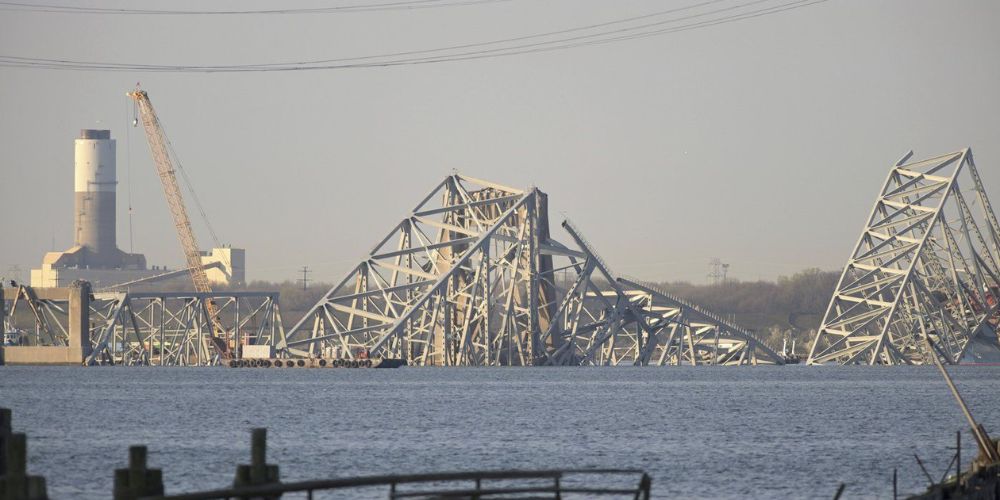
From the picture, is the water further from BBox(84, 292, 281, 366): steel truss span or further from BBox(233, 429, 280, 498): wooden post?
BBox(84, 292, 281, 366): steel truss span

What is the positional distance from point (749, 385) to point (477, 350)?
3693cm

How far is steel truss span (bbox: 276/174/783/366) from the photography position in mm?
139750

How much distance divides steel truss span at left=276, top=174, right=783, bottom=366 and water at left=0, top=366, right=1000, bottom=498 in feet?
87.3

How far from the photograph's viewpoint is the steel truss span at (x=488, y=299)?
139750mm

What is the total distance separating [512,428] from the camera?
61719 millimetres

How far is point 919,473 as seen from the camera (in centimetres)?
4516

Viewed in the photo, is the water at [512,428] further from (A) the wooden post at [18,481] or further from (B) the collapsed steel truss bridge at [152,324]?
(B) the collapsed steel truss bridge at [152,324]

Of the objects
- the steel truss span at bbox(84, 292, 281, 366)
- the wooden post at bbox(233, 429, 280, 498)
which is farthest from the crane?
the wooden post at bbox(233, 429, 280, 498)

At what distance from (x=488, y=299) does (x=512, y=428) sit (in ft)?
254

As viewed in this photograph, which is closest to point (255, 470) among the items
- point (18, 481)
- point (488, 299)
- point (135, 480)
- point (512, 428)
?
point (135, 480)

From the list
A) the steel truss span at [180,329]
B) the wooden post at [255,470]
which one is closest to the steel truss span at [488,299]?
the steel truss span at [180,329]

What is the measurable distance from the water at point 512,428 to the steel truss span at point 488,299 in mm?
26604

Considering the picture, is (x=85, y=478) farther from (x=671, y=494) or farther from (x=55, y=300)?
(x=55, y=300)

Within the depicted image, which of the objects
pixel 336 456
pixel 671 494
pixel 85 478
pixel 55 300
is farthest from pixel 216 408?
pixel 55 300
